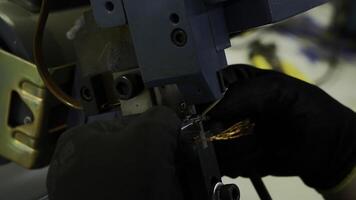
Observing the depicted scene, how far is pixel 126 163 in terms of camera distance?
1.42 ft

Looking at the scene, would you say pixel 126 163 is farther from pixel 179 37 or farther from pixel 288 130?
pixel 288 130

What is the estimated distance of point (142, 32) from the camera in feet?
1.45

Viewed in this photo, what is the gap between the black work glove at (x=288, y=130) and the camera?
0.65 m

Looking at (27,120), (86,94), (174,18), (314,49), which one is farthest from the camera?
(314,49)

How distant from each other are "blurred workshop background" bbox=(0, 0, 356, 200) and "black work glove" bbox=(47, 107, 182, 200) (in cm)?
131

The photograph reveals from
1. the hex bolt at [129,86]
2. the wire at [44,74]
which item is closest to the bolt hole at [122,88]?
the hex bolt at [129,86]

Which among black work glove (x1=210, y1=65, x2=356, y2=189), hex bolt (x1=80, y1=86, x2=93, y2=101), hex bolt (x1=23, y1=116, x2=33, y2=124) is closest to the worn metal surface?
hex bolt (x1=23, y1=116, x2=33, y2=124)

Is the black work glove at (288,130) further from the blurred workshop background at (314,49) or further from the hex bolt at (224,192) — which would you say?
the blurred workshop background at (314,49)

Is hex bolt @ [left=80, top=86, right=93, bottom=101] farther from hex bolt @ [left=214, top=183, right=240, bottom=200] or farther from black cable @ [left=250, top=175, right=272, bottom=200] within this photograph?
black cable @ [left=250, top=175, right=272, bottom=200]

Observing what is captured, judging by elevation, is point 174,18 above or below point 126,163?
above

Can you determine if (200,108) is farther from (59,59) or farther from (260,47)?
(260,47)

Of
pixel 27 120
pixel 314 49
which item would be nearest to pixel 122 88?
pixel 27 120

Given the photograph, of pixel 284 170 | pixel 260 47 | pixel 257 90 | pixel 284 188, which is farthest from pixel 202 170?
pixel 260 47

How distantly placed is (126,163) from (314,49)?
5.92ft
